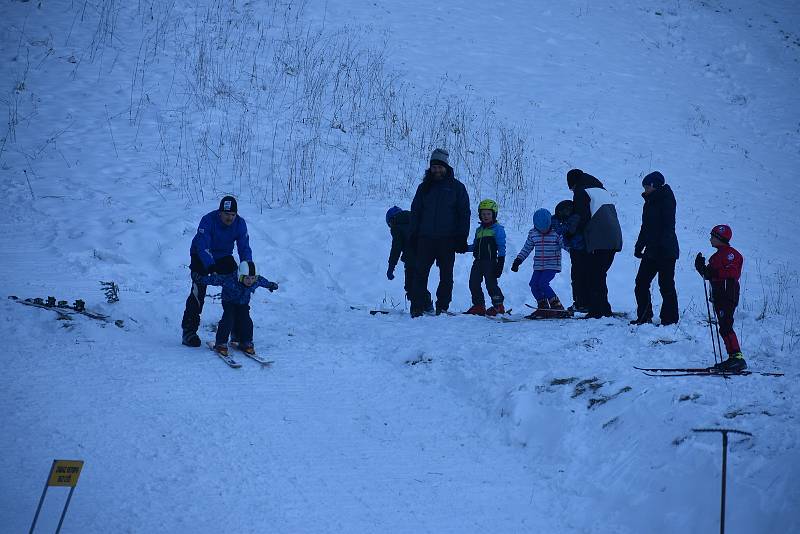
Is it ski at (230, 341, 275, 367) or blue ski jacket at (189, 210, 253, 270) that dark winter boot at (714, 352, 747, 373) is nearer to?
ski at (230, 341, 275, 367)

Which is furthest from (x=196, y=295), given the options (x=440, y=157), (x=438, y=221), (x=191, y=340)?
(x=440, y=157)

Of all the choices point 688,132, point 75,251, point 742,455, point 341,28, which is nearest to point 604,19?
point 688,132

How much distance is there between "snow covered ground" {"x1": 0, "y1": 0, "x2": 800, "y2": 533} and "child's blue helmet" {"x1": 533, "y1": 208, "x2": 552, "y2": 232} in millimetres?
1521

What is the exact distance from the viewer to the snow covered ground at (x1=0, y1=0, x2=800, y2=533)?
414 cm

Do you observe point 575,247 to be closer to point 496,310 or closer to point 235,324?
point 496,310

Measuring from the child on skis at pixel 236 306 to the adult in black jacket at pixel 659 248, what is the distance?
4.19 metres

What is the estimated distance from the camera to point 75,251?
9.13 metres

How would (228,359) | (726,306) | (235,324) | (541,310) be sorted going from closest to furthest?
(726,306)
(228,359)
(235,324)
(541,310)

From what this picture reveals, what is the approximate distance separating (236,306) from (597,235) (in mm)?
Result: 4263

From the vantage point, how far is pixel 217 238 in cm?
701

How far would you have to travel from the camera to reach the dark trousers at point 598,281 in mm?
7840

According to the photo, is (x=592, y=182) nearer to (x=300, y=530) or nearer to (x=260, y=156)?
(x=300, y=530)

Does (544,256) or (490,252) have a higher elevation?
(544,256)

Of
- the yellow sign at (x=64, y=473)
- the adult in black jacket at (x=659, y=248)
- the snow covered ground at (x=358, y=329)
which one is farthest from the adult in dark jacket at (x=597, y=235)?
the yellow sign at (x=64, y=473)
